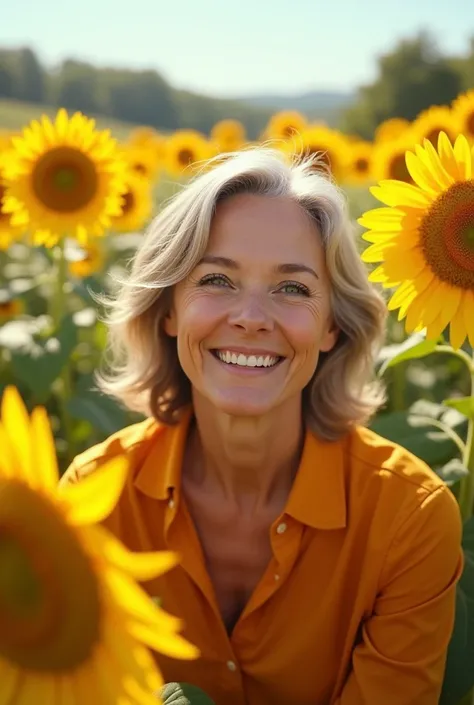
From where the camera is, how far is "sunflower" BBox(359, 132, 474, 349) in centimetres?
191

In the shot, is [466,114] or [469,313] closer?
[469,313]

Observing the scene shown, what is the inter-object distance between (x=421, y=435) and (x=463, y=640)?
22.5 inches

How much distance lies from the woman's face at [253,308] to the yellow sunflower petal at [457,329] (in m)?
0.29

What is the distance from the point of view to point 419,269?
6.44 ft

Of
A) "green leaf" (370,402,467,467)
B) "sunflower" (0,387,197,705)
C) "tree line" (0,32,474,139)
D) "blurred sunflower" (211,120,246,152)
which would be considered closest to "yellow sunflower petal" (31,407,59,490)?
"sunflower" (0,387,197,705)

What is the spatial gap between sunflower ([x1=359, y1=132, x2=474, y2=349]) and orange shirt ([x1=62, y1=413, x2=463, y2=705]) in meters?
0.35

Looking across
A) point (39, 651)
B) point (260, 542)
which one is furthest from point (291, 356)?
point (39, 651)

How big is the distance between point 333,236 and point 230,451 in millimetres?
547

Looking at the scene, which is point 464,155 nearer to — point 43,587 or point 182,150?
point 43,587

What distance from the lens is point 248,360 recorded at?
1913 millimetres

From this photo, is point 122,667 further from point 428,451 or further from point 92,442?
point 92,442

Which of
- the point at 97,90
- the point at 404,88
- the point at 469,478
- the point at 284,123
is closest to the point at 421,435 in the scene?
the point at 469,478

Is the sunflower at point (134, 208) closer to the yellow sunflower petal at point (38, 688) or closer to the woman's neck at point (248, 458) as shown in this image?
the woman's neck at point (248, 458)

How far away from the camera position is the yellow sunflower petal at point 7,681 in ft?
3.01
